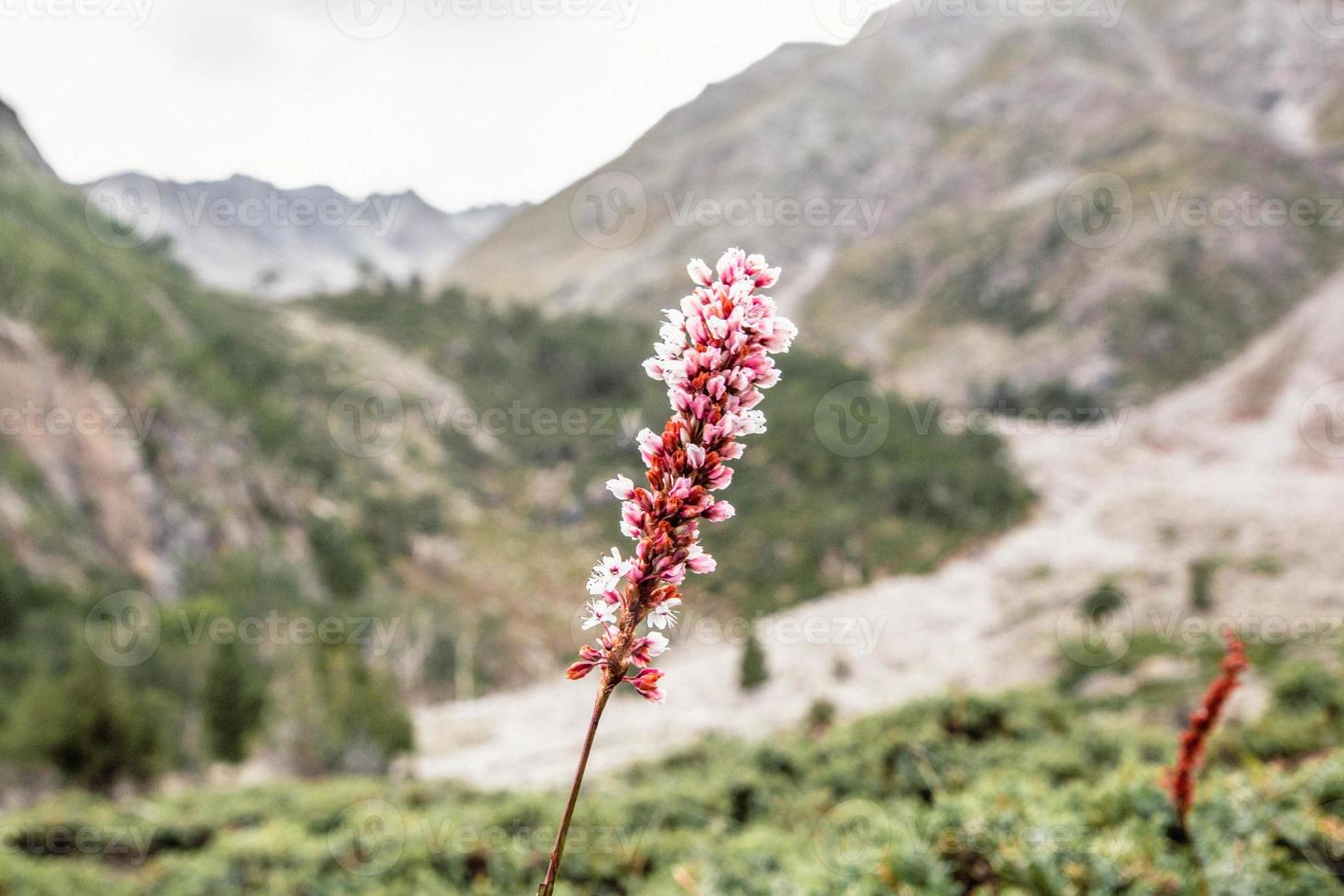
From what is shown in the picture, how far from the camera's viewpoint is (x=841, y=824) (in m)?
5.09

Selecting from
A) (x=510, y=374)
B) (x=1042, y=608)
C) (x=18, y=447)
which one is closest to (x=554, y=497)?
(x=510, y=374)

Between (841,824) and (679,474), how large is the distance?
4472 mm

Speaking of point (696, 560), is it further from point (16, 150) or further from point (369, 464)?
point (16, 150)

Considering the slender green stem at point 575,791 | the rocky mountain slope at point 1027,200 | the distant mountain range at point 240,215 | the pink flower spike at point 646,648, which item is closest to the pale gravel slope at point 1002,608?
the pink flower spike at point 646,648

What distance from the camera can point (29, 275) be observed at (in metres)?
38.0

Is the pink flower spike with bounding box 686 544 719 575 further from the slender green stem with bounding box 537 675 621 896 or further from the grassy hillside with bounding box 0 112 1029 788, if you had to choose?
the grassy hillside with bounding box 0 112 1029 788

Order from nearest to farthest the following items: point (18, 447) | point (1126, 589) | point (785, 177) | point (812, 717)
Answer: point (812, 717) < point (1126, 589) < point (18, 447) < point (785, 177)

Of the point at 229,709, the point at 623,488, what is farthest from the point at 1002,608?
the point at 623,488

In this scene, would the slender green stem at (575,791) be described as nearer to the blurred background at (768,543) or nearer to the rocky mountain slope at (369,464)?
the blurred background at (768,543)

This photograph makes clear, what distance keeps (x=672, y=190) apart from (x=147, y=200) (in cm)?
9677

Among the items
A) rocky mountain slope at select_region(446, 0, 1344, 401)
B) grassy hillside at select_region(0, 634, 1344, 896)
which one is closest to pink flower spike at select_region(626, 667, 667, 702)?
grassy hillside at select_region(0, 634, 1344, 896)

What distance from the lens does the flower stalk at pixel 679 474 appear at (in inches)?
57.8

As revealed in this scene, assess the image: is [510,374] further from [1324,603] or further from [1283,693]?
[1283,693]

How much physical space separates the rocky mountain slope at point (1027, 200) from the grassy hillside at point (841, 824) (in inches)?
1907
